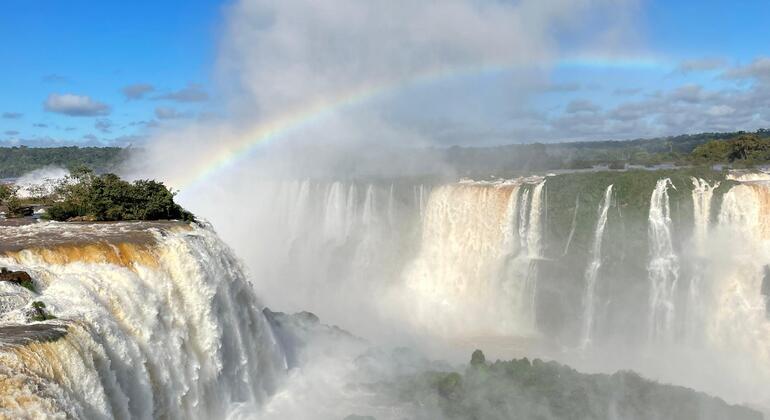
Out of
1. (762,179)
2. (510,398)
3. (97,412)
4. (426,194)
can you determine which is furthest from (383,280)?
(97,412)

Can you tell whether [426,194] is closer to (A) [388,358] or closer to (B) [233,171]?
(A) [388,358]

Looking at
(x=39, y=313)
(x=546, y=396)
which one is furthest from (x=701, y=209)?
(x=39, y=313)

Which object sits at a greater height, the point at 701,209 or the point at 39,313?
the point at 701,209

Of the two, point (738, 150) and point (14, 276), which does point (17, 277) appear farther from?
point (738, 150)

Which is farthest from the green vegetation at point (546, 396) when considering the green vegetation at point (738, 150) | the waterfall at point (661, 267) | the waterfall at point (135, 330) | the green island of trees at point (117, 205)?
the green vegetation at point (738, 150)

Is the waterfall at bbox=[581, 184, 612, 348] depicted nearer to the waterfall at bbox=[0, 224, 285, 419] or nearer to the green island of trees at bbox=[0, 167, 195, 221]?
the waterfall at bbox=[0, 224, 285, 419]

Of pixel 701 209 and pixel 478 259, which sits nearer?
pixel 701 209
